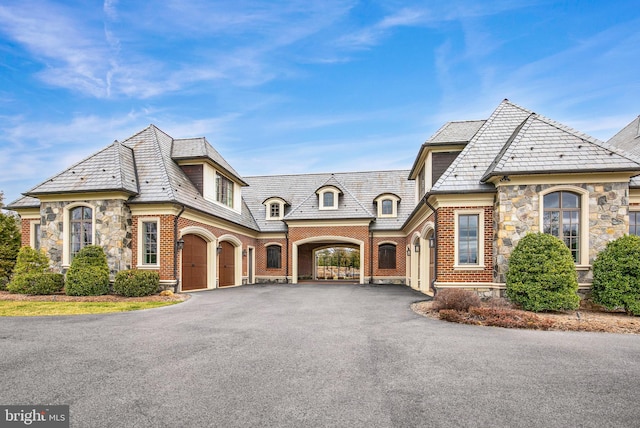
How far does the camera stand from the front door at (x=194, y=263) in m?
14.8

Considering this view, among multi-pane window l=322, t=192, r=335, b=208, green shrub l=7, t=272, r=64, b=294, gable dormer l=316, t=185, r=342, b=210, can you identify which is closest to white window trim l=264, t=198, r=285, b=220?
gable dormer l=316, t=185, r=342, b=210

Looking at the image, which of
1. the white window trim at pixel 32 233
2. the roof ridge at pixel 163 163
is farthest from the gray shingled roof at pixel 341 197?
the white window trim at pixel 32 233

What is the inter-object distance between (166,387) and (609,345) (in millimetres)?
7295

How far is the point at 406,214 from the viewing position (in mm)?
22156

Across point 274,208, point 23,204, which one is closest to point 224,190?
point 274,208

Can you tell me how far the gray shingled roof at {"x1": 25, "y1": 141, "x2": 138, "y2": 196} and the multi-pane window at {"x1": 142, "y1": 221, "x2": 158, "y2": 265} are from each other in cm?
144

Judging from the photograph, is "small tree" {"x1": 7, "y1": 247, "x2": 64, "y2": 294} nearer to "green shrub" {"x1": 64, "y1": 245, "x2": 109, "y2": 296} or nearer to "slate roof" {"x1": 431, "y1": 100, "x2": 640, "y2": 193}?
"green shrub" {"x1": 64, "y1": 245, "x2": 109, "y2": 296}

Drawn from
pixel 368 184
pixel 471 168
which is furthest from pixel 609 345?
pixel 368 184

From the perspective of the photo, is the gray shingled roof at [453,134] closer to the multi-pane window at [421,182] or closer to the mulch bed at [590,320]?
the multi-pane window at [421,182]

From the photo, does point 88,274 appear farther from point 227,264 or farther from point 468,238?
point 468,238

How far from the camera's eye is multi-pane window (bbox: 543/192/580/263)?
10656 mm

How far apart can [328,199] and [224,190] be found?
21.9ft

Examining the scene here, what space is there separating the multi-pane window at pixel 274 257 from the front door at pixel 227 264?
3735 millimetres

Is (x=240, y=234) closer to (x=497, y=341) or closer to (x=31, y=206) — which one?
(x=31, y=206)
